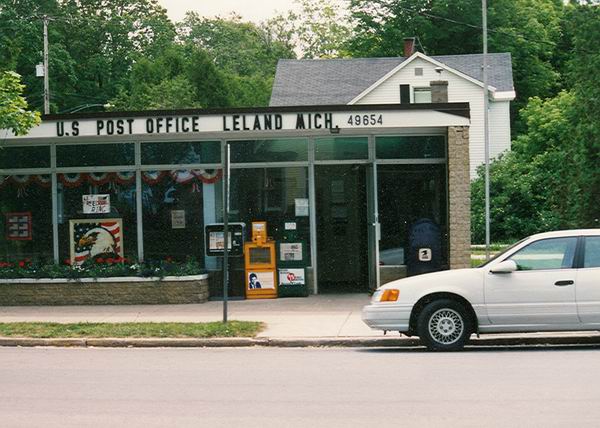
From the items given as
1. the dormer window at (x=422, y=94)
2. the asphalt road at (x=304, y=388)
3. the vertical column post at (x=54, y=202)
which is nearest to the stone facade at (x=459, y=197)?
the asphalt road at (x=304, y=388)

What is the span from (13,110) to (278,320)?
19.8 feet

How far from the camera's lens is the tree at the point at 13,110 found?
18141 mm

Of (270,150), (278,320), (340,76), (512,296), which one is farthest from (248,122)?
(340,76)

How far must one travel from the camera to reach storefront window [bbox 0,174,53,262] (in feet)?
68.2

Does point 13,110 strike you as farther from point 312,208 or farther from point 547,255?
point 547,255

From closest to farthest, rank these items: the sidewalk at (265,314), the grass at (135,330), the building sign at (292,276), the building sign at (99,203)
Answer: the grass at (135,330), the sidewalk at (265,314), the building sign at (292,276), the building sign at (99,203)

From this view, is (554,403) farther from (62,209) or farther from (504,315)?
(62,209)

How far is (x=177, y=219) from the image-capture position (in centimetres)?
2061

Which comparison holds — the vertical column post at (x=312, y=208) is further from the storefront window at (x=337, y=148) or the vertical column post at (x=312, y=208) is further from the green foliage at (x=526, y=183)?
the green foliage at (x=526, y=183)

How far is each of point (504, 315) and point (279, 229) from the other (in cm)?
794

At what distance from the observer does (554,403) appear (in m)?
9.20

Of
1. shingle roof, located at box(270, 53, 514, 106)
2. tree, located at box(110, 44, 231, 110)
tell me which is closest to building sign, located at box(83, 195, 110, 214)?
shingle roof, located at box(270, 53, 514, 106)

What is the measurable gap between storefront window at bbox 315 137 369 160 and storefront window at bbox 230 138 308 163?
28cm

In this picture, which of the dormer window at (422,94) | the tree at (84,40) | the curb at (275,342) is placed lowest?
the curb at (275,342)
